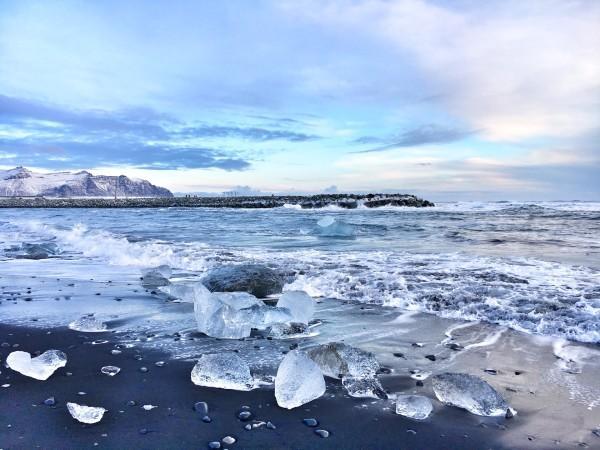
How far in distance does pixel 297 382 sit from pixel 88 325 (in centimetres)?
294

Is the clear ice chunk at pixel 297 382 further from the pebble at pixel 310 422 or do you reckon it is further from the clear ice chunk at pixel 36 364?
the clear ice chunk at pixel 36 364

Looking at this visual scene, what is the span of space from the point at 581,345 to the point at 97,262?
1009cm

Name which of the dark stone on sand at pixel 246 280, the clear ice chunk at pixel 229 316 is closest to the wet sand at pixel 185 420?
the clear ice chunk at pixel 229 316

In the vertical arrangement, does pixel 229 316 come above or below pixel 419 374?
above

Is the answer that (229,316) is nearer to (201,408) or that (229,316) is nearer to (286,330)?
(286,330)

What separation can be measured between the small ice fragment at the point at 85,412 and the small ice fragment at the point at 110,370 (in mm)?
708

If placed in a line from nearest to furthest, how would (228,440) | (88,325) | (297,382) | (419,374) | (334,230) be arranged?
1. (228,440)
2. (297,382)
3. (419,374)
4. (88,325)
5. (334,230)

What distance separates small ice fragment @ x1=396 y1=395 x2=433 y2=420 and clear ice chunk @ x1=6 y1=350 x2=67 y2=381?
9.07 feet

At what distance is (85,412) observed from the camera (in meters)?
2.93

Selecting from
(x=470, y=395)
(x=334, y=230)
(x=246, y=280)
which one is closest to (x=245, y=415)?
(x=470, y=395)

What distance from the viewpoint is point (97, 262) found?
11.0m

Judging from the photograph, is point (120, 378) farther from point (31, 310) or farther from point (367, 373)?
point (31, 310)

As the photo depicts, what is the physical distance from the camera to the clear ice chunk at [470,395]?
310 centimetres

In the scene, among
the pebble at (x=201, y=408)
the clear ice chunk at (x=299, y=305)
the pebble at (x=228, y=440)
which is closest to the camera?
the pebble at (x=228, y=440)
